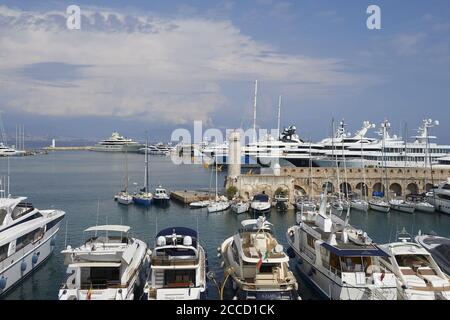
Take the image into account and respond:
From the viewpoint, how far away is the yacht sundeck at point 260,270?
14.3 meters

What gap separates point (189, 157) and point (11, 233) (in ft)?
333

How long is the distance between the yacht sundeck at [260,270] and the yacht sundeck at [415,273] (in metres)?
3.40

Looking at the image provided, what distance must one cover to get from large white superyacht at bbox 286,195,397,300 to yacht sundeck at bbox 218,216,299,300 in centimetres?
164

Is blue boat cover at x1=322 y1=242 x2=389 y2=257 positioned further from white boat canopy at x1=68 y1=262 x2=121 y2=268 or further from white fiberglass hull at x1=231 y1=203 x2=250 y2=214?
white fiberglass hull at x1=231 y1=203 x2=250 y2=214

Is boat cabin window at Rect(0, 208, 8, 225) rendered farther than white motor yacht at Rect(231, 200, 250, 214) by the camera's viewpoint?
No

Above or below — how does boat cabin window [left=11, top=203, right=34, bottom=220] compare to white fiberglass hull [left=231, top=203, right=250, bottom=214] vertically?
above

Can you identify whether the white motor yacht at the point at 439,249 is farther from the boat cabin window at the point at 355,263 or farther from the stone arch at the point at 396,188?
the stone arch at the point at 396,188

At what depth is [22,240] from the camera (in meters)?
19.0

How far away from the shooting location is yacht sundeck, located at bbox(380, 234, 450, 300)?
13.6 m

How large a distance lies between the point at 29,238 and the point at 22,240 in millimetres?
784

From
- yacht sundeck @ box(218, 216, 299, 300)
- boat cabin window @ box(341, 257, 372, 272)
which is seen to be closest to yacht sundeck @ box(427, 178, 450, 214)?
boat cabin window @ box(341, 257, 372, 272)

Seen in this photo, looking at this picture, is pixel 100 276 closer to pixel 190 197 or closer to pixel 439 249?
pixel 439 249

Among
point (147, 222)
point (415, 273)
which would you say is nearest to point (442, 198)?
point (147, 222)
